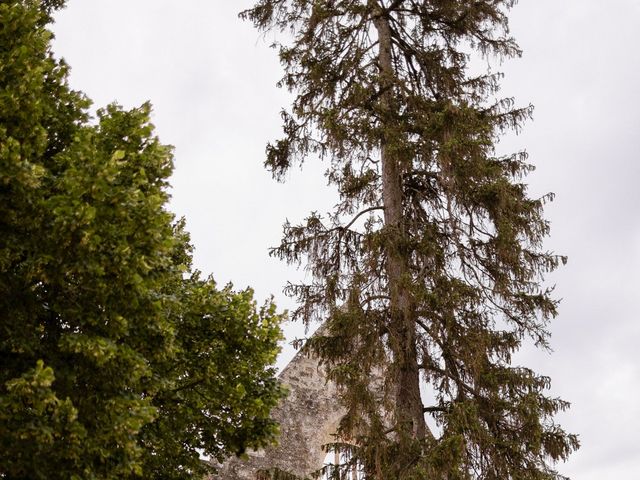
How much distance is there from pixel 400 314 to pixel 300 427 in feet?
15.5

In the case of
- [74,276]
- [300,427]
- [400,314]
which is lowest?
[74,276]

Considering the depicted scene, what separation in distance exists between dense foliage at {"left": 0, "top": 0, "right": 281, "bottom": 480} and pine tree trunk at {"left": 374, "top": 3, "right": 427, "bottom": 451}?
3.10m

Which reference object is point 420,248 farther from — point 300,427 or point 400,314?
point 300,427

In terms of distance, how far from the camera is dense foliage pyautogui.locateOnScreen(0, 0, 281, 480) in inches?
270

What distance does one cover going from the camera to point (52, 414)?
22.6 ft

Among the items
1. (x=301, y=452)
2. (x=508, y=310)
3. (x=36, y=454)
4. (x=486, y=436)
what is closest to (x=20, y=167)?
(x=36, y=454)

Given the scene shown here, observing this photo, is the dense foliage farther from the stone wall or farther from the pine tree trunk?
the stone wall

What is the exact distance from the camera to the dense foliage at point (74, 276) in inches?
270

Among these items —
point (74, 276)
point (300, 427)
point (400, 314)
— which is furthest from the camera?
point (300, 427)

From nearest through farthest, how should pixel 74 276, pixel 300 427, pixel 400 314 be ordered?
pixel 74 276, pixel 400 314, pixel 300 427

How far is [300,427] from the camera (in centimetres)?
1429

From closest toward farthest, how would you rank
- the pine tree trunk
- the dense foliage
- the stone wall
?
1. the dense foliage
2. the pine tree trunk
3. the stone wall

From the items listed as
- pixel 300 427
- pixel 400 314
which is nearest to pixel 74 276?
pixel 400 314

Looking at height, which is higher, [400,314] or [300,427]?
[400,314]
